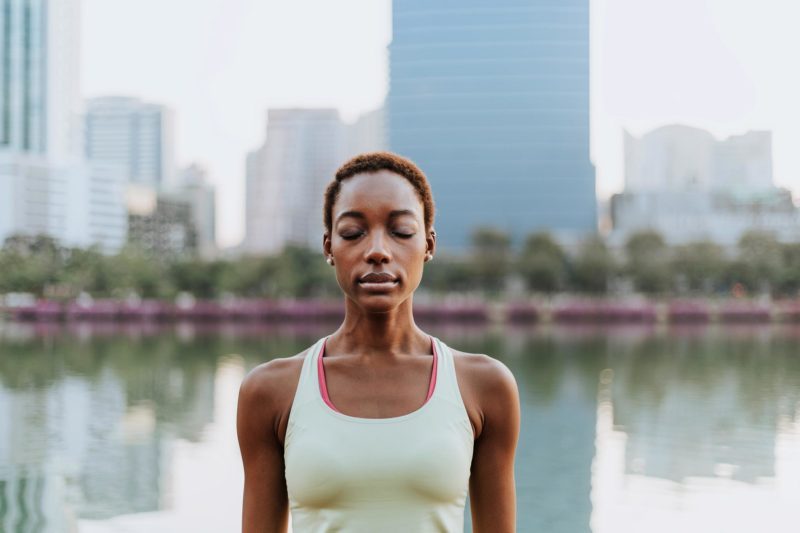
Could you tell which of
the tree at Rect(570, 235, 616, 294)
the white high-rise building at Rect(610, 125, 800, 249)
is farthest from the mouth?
the white high-rise building at Rect(610, 125, 800, 249)

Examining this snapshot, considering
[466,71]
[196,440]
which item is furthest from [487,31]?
[196,440]

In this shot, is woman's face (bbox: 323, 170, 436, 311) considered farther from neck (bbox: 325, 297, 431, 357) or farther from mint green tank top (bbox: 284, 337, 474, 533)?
mint green tank top (bbox: 284, 337, 474, 533)

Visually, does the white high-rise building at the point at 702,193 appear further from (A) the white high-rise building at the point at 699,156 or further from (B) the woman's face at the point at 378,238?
(B) the woman's face at the point at 378,238

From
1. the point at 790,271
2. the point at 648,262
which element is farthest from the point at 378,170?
the point at 790,271

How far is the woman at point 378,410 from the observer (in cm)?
150

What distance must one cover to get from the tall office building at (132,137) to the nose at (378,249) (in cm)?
16078

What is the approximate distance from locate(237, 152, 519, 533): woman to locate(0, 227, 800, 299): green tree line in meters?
47.0

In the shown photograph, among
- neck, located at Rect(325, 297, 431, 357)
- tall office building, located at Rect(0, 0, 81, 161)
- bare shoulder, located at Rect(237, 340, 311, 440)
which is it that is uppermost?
tall office building, located at Rect(0, 0, 81, 161)

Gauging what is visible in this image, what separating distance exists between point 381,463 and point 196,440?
35.7 ft

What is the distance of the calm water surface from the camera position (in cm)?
834

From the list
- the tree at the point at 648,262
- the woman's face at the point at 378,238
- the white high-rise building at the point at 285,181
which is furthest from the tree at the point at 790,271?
the white high-rise building at the point at 285,181

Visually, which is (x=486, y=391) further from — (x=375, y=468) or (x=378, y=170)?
(x=378, y=170)

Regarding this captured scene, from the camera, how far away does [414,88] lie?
82.8 meters

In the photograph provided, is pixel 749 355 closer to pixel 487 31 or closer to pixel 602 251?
pixel 602 251
